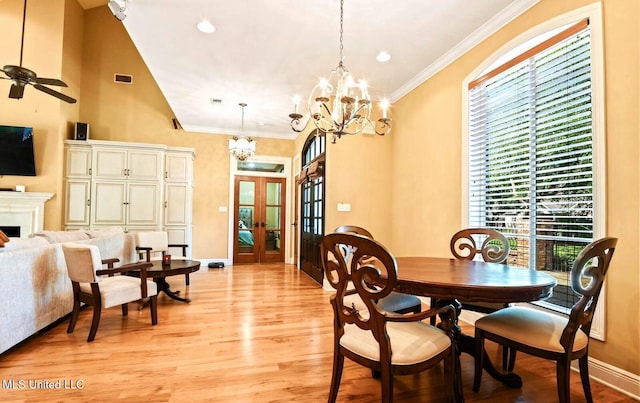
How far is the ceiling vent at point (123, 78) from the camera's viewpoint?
19.3ft

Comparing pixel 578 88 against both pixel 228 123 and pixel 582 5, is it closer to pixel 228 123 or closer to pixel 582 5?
pixel 582 5

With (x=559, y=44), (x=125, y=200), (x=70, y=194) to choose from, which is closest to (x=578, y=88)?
(x=559, y=44)

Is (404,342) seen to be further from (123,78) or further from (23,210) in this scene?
(123,78)

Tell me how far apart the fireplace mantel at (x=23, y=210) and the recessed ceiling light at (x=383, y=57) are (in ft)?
18.0

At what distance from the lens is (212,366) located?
2195 millimetres

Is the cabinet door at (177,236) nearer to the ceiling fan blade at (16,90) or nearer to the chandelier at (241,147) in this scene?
the chandelier at (241,147)

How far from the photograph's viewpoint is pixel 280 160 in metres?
7.13

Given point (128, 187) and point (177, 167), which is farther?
point (177, 167)

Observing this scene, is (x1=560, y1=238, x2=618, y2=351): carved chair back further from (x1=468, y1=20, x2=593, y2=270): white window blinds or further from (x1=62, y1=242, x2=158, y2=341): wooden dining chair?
(x1=62, y1=242, x2=158, y2=341): wooden dining chair

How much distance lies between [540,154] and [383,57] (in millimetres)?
1998

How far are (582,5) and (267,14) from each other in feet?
8.33

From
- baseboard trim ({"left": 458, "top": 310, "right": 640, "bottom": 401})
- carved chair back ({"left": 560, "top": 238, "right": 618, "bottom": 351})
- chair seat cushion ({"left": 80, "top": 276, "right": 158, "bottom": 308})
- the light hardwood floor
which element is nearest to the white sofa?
the light hardwood floor

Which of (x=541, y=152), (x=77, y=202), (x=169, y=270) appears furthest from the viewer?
(x=77, y=202)

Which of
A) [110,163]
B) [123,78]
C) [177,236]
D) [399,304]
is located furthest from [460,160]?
[123,78]
